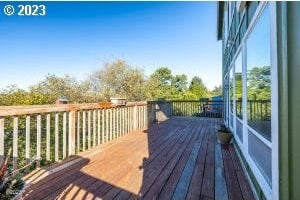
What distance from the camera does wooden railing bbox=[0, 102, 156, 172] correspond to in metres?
2.61

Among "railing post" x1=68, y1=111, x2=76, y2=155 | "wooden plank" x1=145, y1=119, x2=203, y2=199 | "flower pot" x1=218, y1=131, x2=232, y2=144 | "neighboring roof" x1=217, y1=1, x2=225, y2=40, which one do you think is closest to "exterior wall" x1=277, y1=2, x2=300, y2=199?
"wooden plank" x1=145, y1=119, x2=203, y2=199

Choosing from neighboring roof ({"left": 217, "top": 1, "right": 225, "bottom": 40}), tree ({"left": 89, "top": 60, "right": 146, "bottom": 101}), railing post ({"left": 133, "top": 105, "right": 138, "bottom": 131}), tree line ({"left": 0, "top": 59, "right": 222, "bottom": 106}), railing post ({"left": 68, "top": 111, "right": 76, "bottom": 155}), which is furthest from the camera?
tree ({"left": 89, "top": 60, "right": 146, "bottom": 101})

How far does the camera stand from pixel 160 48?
2425cm

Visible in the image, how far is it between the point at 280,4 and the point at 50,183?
267cm

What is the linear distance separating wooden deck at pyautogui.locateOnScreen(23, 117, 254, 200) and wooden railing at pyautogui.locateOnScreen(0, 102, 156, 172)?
0.29 metres

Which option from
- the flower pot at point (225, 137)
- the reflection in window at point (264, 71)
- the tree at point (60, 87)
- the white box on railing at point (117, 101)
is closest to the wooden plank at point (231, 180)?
the reflection in window at point (264, 71)

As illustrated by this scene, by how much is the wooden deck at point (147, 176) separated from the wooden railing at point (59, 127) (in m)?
0.29

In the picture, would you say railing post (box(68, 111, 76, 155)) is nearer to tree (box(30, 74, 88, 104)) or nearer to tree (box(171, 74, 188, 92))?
tree (box(30, 74, 88, 104))

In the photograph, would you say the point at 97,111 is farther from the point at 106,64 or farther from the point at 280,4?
the point at 106,64

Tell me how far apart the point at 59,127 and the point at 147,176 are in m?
2.86

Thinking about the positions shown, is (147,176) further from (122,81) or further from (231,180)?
(122,81)

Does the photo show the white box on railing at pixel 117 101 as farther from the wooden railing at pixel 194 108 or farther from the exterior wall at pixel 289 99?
the wooden railing at pixel 194 108

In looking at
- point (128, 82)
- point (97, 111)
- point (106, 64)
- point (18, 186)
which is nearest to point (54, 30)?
point (106, 64)

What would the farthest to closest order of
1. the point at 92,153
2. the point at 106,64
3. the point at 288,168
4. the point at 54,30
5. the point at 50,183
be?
the point at 54,30, the point at 106,64, the point at 92,153, the point at 50,183, the point at 288,168
